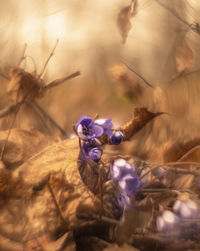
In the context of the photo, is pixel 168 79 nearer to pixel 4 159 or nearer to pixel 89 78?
pixel 89 78

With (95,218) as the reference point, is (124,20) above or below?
above

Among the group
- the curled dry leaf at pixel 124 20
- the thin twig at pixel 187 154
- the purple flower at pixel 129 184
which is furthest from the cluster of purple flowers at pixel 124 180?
the curled dry leaf at pixel 124 20

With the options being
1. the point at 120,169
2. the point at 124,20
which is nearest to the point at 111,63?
the point at 124,20

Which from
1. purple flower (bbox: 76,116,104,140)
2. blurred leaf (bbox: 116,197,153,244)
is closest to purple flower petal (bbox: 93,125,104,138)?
purple flower (bbox: 76,116,104,140)

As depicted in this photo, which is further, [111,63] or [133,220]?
[111,63]

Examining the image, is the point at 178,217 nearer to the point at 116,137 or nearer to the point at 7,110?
the point at 116,137

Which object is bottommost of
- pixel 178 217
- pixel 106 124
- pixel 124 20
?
pixel 178 217
